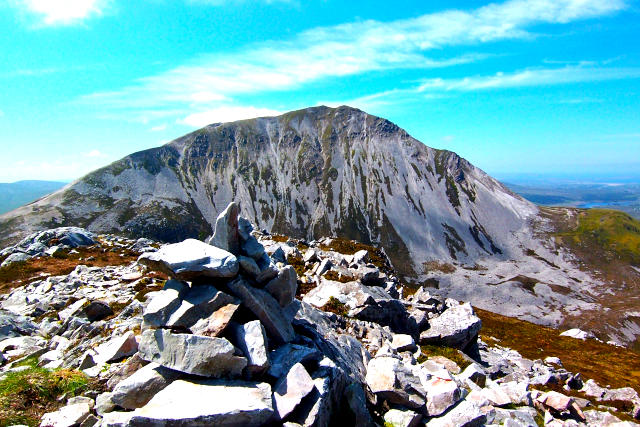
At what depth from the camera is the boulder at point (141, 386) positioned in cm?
955

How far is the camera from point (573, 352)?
46938 mm

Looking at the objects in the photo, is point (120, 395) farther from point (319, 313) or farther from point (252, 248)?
point (319, 313)

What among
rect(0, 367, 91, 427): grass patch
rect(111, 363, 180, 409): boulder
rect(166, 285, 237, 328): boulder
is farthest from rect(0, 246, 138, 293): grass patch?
rect(111, 363, 180, 409): boulder

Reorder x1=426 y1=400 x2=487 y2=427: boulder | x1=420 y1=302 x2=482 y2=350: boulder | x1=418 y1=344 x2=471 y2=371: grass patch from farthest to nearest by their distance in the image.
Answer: x1=420 y1=302 x2=482 y2=350: boulder → x1=418 y1=344 x2=471 y2=371: grass patch → x1=426 y1=400 x2=487 y2=427: boulder

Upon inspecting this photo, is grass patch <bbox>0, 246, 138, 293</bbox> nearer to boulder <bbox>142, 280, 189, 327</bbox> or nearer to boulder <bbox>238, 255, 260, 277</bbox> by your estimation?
boulder <bbox>142, 280, 189, 327</bbox>

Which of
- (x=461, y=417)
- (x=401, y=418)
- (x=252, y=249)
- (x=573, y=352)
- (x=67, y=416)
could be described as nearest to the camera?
(x=67, y=416)

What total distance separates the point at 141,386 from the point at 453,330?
76.7ft

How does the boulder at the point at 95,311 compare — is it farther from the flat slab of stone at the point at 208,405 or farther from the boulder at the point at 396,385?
the boulder at the point at 396,385

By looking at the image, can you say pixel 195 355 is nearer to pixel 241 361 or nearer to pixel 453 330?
pixel 241 361

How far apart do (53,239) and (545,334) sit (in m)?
87.3

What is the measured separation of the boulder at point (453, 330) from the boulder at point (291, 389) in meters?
17.9

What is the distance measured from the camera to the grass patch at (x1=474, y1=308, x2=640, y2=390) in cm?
3706

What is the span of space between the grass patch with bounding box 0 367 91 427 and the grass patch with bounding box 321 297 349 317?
15.7 meters

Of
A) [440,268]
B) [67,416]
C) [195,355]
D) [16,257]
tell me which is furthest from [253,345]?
[440,268]
